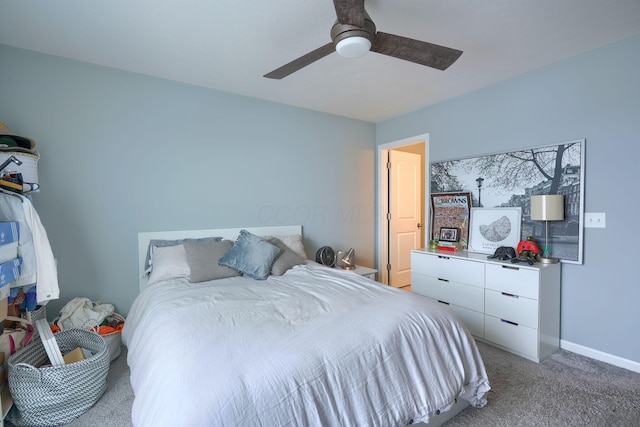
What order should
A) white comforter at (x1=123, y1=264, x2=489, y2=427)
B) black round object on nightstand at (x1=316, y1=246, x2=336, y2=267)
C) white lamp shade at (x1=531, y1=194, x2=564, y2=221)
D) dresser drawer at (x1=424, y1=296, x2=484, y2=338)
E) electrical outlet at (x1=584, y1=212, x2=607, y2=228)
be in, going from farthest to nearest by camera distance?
black round object on nightstand at (x1=316, y1=246, x2=336, y2=267) < dresser drawer at (x1=424, y1=296, x2=484, y2=338) < white lamp shade at (x1=531, y1=194, x2=564, y2=221) < electrical outlet at (x1=584, y1=212, x2=607, y2=228) < white comforter at (x1=123, y1=264, x2=489, y2=427)

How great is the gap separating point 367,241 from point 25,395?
355cm

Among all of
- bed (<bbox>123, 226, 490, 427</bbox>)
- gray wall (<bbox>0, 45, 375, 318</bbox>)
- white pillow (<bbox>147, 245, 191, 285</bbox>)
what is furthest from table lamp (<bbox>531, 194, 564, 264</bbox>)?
white pillow (<bbox>147, 245, 191, 285</bbox>)


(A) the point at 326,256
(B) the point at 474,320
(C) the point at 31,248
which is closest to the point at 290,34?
(C) the point at 31,248

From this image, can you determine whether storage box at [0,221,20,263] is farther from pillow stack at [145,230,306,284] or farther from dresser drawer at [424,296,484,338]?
dresser drawer at [424,296,484,338]

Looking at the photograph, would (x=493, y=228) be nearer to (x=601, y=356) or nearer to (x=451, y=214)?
(x=451, y=214)

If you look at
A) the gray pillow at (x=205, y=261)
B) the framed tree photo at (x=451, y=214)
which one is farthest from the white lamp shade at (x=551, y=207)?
the gray pillow at (x=205, y=261)

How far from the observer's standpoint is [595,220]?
2365 mm

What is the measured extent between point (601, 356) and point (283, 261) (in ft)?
8.83

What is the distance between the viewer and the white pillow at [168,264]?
2395 millimetres

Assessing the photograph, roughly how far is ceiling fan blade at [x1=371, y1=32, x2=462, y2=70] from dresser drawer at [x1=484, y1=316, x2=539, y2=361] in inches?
85.3

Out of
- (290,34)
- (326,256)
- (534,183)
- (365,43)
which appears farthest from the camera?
(326,256)

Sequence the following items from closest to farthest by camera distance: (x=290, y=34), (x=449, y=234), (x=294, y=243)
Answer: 1. (x=290, y=34)
2. (x=294, y=243)
3. (x=449, y=234)

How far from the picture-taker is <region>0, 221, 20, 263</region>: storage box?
1.49 meters

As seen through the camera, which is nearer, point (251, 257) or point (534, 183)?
point (251, 257)
